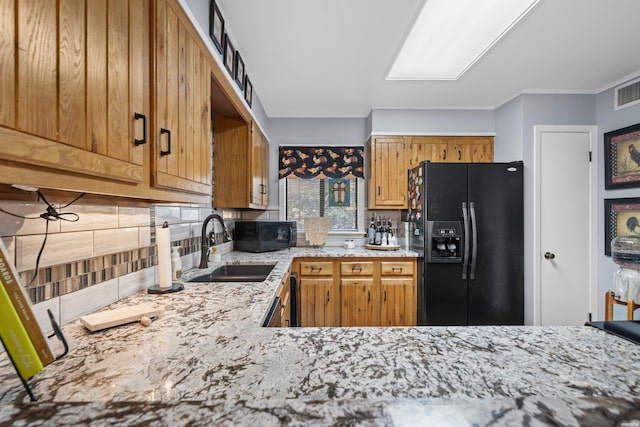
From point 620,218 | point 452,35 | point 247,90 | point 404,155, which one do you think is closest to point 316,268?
point 404,155

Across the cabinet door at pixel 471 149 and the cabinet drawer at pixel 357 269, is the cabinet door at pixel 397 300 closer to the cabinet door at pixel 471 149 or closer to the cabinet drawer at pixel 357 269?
the cabinet drawer at pixel 357 269

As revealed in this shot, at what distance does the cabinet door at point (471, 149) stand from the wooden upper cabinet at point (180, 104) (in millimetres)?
2899

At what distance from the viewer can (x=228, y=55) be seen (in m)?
1.95

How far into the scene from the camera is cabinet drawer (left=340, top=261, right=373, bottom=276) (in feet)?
10.1

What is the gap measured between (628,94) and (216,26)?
345 cm

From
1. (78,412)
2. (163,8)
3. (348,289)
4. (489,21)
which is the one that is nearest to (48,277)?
(78,412)

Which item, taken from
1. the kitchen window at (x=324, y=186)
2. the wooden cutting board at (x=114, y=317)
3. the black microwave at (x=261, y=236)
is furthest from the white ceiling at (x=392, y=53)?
the wooden cutting board at (x=114, y=317)

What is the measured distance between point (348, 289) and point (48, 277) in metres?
2.48

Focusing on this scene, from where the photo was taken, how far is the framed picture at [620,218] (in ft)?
8.49

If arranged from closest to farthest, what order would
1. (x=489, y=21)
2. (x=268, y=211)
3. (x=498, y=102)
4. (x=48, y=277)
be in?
(x=48, y=277), (x=489, y=21), (x=498, y=102), (x=268, y=211)

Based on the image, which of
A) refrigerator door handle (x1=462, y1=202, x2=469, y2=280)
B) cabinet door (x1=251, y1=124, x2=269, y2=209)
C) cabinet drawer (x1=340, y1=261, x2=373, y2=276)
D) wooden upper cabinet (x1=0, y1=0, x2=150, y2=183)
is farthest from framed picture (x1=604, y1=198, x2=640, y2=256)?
wooden upper cabinet (x1=0, y1=0, x2=150, y2=183)

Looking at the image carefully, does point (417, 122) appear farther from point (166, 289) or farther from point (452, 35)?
point (166, 289)

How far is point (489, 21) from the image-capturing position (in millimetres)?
2088

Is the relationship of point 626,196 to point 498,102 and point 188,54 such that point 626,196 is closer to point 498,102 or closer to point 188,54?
point 498,102
